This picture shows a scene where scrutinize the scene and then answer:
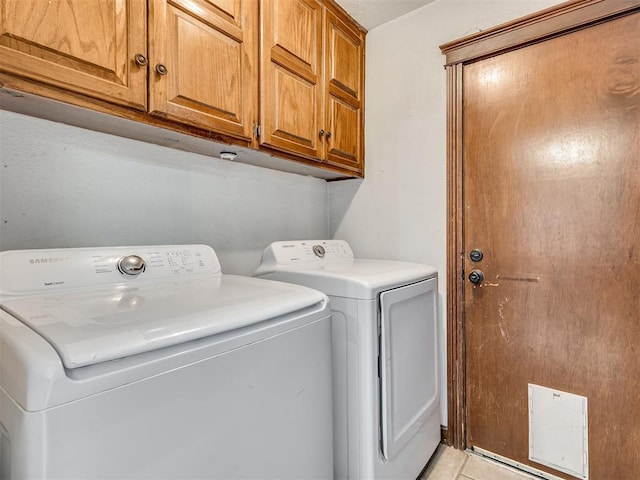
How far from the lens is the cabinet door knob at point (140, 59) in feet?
3.40

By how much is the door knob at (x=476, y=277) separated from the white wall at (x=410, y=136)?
0.14 meters

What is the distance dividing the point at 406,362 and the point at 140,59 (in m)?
1.47

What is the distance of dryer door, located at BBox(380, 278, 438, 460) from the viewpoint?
49.3 inches

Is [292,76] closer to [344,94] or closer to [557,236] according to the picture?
[344,94]

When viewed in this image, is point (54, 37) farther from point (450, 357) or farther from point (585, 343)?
point (585, 343)

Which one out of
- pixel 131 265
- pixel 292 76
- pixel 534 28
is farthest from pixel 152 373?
pixel 534 28

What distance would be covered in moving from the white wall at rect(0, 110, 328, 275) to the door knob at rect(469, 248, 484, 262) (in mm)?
1036

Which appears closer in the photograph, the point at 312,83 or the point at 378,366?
the point at 378,366

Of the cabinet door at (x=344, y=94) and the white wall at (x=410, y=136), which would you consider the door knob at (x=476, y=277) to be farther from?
the cabinet door at (x=344, y=94)

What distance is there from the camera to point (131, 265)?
3.66 feet

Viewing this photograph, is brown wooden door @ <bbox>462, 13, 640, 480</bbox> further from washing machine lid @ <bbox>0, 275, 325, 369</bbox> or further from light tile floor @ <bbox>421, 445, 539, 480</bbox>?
washing machine lid @ <bbox>0, 275, 325, 369</bbox>

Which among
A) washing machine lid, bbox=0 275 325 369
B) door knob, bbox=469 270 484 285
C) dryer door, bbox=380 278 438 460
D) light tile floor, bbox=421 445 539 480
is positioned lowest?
light tile floor, bbox=421 445 539 480

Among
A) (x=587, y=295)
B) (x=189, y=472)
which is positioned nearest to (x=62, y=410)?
(x=189, y=472)

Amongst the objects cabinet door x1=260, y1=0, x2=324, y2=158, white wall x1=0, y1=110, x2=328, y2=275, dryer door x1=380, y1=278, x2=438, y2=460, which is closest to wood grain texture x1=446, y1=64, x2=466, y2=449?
dryer door x1=380, y1=278, x2=438, y2=460
